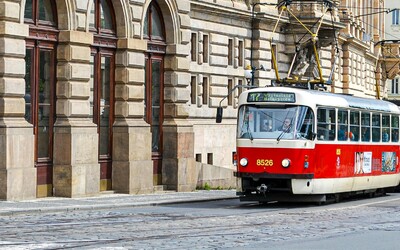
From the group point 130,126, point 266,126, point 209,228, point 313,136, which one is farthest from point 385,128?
point 209,228

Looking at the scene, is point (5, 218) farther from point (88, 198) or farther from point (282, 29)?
point (282, 29)

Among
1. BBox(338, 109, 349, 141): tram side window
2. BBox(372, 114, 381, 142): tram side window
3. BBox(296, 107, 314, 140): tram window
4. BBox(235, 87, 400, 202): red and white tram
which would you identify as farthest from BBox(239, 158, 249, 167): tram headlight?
BBox(372, 114, 381, 142): tram side window

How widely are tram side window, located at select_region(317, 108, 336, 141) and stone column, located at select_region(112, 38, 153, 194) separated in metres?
6.35

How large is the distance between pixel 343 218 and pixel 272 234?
537cm

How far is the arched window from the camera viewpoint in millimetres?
35938

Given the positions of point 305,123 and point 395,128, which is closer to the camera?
point 305,123

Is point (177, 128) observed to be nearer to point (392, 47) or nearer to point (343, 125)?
point (343, 125)

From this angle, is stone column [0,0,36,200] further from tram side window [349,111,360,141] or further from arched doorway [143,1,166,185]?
tram side window [349,111,360,141]

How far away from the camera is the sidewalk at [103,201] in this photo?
2883 cm

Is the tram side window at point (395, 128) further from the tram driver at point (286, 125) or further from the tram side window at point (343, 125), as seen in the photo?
the tram driver at point (286, 125)

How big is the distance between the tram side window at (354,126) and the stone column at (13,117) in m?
9.42

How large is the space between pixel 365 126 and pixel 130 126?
700 centimetres

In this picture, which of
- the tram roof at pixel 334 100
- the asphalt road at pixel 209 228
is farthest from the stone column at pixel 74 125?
the tram roof at pixel 334 100

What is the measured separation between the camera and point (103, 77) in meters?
36.7
